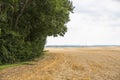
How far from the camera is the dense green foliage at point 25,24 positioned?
3575cm

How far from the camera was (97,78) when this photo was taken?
2395 cm

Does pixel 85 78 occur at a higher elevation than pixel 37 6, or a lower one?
lower

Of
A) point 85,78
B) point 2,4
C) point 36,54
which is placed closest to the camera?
point 85,78

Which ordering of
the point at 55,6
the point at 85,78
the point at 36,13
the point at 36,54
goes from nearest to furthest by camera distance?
the point at 85,78
the point at 55,6
the point at 36,13
the point at 36,54

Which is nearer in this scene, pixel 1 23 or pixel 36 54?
pixel 1 23

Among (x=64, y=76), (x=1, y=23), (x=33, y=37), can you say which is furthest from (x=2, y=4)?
(x=64, y=76)

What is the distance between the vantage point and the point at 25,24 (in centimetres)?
4047

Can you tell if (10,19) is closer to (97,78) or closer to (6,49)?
(6,49)

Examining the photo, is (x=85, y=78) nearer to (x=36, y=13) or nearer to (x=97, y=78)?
(x=97, y=78)

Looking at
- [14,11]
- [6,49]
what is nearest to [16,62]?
[6,49]

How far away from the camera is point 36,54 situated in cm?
4338

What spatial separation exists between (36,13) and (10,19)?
A: 3316 millimetres

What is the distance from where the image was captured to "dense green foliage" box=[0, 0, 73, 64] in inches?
1407

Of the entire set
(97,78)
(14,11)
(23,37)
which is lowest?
(97,78)
